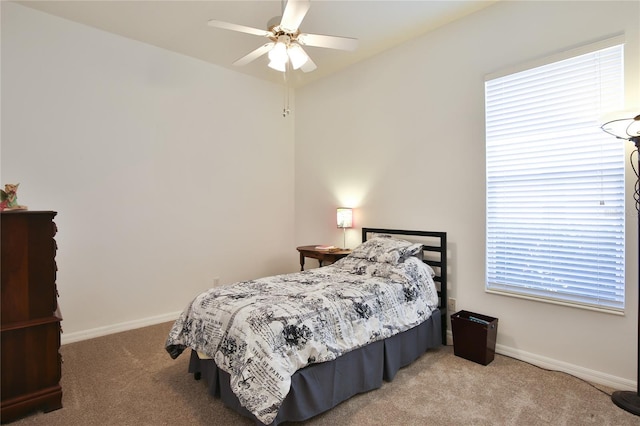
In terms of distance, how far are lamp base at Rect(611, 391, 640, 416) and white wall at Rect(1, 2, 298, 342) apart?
3.51 meters

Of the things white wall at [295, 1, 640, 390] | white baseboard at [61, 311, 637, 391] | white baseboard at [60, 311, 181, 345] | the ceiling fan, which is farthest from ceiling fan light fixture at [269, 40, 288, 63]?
white baseboard at [60, 311, 181, 345]

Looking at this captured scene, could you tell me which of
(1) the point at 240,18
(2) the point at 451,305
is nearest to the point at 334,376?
(2) the point at 451,305

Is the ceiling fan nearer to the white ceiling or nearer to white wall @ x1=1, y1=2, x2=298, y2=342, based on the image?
the white ceiling

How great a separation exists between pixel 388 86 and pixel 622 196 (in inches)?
86.4

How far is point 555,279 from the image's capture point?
2484 mm

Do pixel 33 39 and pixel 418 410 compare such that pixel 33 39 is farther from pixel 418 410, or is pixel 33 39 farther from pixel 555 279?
pixel 555 279

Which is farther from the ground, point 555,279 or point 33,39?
point 33,39

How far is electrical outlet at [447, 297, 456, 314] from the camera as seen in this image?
120 inches

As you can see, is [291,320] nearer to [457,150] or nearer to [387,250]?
[387,250]

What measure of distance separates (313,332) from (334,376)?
1.04 feet

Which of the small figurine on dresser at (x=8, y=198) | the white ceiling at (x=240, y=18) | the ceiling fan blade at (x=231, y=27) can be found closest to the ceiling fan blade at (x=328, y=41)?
the ceiling fan blade at (x=231, y=27)

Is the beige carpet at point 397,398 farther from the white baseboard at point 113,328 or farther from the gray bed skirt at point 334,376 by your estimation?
the white baseboard at point 113,328

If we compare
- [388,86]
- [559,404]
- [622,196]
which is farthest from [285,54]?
[559,404]

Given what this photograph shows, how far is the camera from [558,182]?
2.47m
